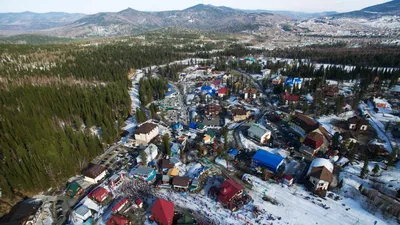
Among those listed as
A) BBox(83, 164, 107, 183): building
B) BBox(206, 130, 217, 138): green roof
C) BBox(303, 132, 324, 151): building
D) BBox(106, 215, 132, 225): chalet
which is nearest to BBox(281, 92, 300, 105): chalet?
BBox(303, 132, 324, 151): building

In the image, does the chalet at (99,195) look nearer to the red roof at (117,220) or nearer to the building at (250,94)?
the red roof at (117,220)

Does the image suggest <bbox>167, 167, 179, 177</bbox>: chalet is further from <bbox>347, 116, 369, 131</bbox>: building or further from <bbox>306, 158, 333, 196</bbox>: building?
<bbox>347, 116, 369, 131</bbox>: building

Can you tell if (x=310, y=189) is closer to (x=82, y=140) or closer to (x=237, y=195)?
(x=237, y=195)

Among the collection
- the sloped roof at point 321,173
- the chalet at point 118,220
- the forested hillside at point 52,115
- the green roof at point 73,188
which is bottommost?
the green roof at point 73,188

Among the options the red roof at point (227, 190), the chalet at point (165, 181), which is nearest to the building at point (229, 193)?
the red roof at point (227, 190)

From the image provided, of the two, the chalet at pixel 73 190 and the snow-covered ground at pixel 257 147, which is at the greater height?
the chalet at pixel 73 190

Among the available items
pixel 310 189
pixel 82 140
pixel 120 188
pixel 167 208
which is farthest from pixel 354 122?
pixel 82 140

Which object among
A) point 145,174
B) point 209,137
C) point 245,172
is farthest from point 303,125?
point 145,174
